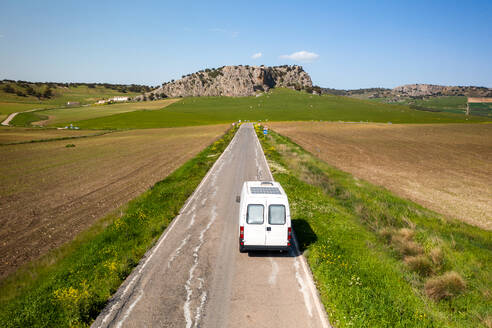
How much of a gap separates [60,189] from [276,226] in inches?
758

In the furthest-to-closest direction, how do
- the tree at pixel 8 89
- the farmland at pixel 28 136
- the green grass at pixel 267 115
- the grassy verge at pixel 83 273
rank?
the tree at pixel 8 89 → the green grass at pixel 267 115 → the farmland at pixel 28 136 → the grassy verge at pixel 83 273

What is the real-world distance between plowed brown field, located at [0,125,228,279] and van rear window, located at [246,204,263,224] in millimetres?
9046

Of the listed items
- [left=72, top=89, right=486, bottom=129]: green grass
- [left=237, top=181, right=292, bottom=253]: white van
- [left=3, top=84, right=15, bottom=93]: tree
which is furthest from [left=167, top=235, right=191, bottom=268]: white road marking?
[left=3, top=84, right=15, bottom=93]: tree

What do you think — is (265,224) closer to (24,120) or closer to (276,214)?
(276,214)

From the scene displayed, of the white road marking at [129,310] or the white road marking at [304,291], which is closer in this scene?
the white road marking at [129,310]

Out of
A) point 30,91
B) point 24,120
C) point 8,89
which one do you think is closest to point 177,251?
point 24,120

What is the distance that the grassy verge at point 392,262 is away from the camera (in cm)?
733

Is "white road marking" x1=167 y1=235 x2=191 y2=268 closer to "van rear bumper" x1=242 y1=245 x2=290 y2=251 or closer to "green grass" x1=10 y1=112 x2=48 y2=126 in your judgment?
"van rear bumper" x1=242 y1=245 x2=290 y2=251

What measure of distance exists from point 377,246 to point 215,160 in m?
21.6

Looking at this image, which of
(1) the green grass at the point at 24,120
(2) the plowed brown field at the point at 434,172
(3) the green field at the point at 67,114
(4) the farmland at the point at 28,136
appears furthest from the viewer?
(3) the green field at the point at 67,114

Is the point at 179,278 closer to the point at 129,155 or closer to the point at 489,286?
the point at 489,286

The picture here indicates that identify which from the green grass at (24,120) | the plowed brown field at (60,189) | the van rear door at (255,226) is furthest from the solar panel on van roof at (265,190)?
the green grass at (24,120)

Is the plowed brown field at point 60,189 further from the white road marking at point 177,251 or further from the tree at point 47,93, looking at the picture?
the tree at point 47,93

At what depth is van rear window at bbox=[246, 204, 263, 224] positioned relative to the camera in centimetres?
1028
